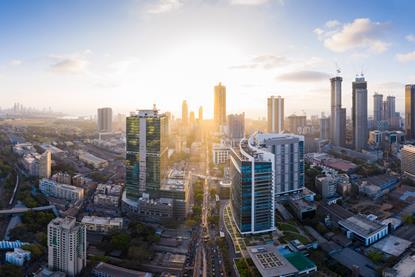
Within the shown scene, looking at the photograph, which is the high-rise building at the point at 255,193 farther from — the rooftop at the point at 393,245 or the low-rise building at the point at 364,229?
the rooftop at the point at 393,245

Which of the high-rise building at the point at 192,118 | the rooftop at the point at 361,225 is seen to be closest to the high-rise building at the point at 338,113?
the rooftop at the point at 361,225

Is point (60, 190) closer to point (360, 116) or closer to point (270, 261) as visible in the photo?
point (270, 261)

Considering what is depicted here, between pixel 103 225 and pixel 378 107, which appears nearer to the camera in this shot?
pixel 103 225

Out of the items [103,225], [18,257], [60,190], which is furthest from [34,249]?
[60,190]

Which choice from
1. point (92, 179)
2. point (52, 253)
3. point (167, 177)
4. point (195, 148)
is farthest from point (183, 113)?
point (52, 253)

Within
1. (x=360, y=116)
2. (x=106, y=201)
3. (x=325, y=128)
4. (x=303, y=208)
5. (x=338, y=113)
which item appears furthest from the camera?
(x=325, y=128)

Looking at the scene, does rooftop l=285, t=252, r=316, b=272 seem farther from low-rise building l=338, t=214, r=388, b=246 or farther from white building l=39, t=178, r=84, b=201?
white building l=39, t=178, r=84, b=201

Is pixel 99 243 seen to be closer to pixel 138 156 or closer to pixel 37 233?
pixel 37 233
